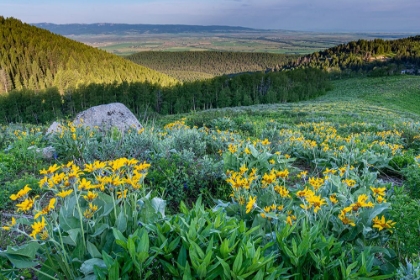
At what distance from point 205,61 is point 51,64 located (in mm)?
109582

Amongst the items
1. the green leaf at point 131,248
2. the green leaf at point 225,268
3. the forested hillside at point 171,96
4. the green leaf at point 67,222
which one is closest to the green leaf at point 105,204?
the green leaf at point 67,222

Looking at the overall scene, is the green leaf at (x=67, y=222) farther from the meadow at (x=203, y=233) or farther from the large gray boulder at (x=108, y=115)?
the large gray boulder at (x=108, y=115)

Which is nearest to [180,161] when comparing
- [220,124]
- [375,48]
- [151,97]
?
[220,124]

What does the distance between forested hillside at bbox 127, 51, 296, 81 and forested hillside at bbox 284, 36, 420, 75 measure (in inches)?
2772

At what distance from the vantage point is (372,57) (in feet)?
299

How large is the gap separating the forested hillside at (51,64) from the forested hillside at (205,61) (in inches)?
2367

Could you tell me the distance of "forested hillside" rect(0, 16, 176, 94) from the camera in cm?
7800

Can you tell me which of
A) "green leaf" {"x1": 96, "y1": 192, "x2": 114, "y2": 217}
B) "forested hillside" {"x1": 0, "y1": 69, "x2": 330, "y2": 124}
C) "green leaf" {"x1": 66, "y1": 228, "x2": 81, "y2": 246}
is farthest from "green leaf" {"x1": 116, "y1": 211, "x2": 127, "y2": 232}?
"forested hillside" {"x1": 0, "y1": 69, "x2": 330, "y2": 124}

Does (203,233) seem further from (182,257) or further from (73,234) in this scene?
(73,234)

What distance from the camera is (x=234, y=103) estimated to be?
207 feet

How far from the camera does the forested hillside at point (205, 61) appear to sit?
563ft

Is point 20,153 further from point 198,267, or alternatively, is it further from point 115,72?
point 115,72

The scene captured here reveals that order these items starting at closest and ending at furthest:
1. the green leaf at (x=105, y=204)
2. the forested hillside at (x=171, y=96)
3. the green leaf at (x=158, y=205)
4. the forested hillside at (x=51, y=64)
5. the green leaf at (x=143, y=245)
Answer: the green leaf at (x=143, y=245) → the green leaf at (x=105, y=204) → the green leaf at (x=158, y=205) → the forested hillside at (x=171, y=96) → the forested hillside at (x=51, y=64)

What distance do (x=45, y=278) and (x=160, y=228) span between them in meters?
0.80
